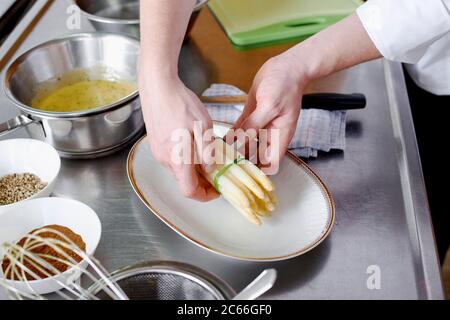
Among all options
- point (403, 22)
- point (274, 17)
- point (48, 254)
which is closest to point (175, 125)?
point (48, 254)

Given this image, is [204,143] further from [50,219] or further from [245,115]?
[50,219]

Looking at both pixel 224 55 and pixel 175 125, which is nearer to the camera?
pixel 175 125

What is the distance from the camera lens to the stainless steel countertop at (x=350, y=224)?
78cm

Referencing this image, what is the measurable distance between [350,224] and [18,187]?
56 cm

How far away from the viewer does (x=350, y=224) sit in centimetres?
87

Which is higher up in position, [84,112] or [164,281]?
[84,112]

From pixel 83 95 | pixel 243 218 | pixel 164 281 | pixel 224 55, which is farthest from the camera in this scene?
pixel 224 55

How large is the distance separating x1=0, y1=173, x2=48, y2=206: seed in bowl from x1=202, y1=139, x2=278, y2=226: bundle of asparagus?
29cm

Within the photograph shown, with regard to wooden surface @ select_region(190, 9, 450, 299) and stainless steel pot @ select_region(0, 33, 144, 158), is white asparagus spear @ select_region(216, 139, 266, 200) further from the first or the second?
wooden surface @ select_region(190, 9, 450, 299)

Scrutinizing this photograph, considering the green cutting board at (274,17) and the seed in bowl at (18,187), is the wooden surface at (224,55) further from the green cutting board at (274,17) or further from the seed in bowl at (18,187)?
the seed in bowl at (18,187)

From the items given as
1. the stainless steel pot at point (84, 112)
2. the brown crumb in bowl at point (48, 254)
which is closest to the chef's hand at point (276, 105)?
the stainless steel pot at point (84, 112)

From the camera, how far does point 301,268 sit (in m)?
0.80

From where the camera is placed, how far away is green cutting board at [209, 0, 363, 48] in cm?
130
